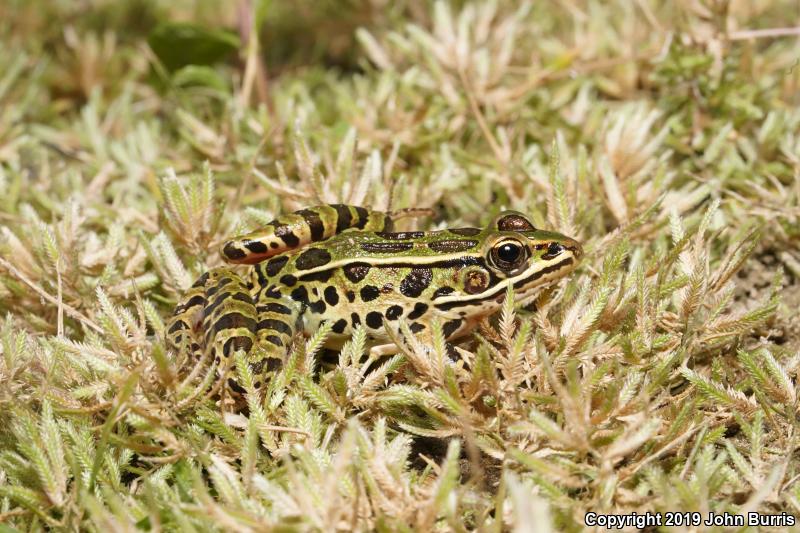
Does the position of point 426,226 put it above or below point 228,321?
above

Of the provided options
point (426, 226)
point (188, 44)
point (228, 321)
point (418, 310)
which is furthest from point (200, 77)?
point (418, 310)

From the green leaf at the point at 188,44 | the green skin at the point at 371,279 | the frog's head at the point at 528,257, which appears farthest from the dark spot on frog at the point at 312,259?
the green leaf at the point at 188,44

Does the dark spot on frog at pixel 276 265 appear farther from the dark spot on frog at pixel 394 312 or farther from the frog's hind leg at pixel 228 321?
the dark spot on frog at pixel 394 312

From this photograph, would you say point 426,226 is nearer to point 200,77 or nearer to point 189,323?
point 189,323

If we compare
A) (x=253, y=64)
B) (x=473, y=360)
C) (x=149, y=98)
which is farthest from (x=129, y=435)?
(x=149, y=98)

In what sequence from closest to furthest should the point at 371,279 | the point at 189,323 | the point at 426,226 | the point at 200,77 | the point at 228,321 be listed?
the point at 228,321, the point at 189,323, the point at 371,279, the point at 426,226, the point at 200,77

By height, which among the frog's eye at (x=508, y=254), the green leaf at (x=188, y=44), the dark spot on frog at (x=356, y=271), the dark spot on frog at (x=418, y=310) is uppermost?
the green leaf at (x=188, y=44)

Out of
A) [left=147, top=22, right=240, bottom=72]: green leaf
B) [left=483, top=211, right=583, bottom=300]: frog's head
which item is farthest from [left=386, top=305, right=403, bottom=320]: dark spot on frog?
[left=147, top=22, right=240, bottom=72]: green leaf
